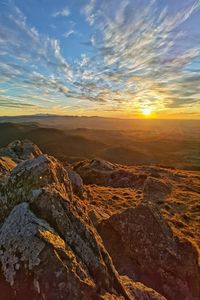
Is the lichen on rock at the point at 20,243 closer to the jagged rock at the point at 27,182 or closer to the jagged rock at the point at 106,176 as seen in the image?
the jagged rock at the point at 27,182

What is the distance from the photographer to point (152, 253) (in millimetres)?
15633

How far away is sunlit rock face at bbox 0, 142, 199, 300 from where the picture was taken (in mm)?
8773

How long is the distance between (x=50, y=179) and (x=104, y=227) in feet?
19.5

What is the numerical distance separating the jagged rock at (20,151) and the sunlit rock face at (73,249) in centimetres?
1935

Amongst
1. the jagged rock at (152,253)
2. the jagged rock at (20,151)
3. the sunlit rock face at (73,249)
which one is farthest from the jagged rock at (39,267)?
the jagged rock at (20,151)

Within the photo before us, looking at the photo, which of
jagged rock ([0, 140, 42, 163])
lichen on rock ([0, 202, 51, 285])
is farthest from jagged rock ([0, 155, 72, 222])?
jagged rock ([0, 140, 42, 163])

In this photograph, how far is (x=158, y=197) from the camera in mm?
35375

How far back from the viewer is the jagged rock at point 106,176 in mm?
41656

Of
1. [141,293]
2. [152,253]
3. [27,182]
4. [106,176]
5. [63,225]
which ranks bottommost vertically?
[106,176]

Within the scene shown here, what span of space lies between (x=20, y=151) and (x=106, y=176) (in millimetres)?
14163

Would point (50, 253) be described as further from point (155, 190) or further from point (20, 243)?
point (155, 190)

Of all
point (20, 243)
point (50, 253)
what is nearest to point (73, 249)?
point (50, 253)

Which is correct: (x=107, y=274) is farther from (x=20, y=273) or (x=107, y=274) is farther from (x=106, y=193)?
(x=106, y=193)

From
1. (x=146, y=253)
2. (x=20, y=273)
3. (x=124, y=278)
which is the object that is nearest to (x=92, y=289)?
(x=20, y=273)
